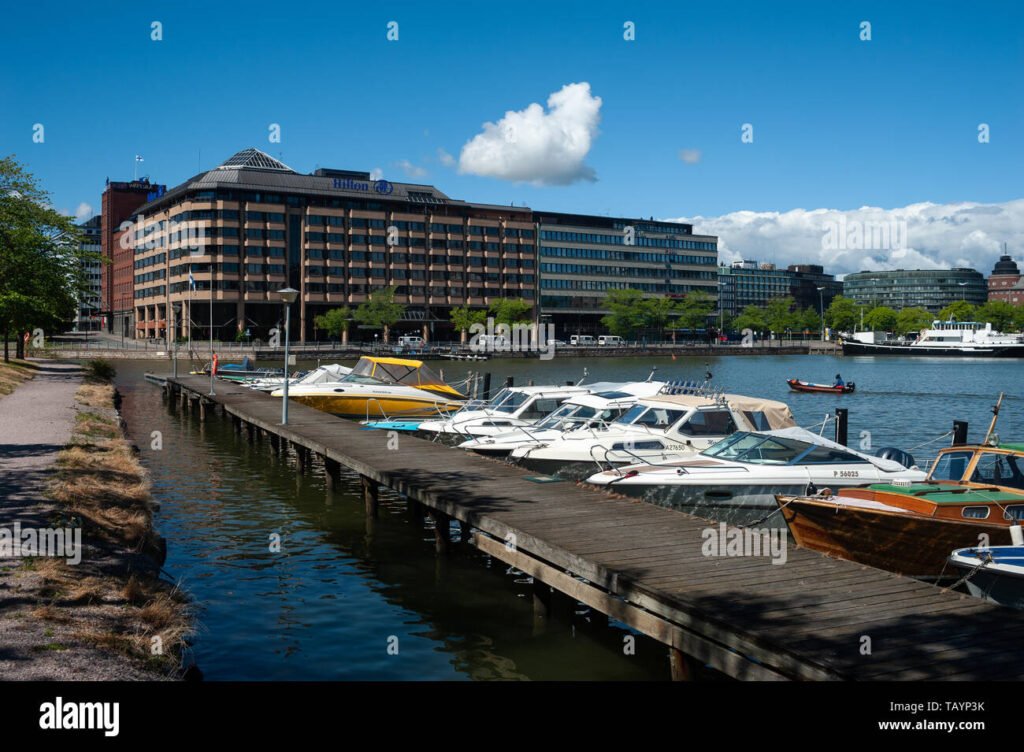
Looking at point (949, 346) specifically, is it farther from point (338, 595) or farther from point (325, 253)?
point (338, 595)

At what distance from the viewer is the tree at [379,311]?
14775cm

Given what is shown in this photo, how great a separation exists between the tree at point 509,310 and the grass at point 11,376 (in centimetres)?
10566

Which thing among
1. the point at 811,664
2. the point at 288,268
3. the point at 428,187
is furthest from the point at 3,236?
the point at 428,187

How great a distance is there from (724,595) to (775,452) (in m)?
9.85

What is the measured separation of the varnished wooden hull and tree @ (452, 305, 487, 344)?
148 m

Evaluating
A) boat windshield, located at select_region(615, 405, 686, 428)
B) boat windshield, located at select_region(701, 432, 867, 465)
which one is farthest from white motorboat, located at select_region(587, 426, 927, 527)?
boat windshield, located at select_region(615, 405, 686, 428)

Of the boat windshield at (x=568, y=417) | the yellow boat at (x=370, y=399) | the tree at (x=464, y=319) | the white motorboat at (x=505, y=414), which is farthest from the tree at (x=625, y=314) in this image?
the boat windshield at (x=568, y=417)

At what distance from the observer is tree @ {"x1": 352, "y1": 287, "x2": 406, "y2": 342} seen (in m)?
148

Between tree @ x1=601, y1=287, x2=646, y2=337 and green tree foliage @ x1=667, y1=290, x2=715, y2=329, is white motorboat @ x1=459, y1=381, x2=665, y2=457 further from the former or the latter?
green tree foliage @ x1=667, y1=290, x2=715, y2=329

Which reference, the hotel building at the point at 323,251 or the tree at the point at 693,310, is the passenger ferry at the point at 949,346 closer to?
→ the tree at the point at 693,310

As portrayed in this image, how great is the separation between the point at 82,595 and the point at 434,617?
5402 mm

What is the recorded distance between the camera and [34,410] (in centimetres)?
3334

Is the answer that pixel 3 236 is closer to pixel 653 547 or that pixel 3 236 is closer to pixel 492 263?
pixel 653 547

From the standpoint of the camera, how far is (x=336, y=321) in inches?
5822
